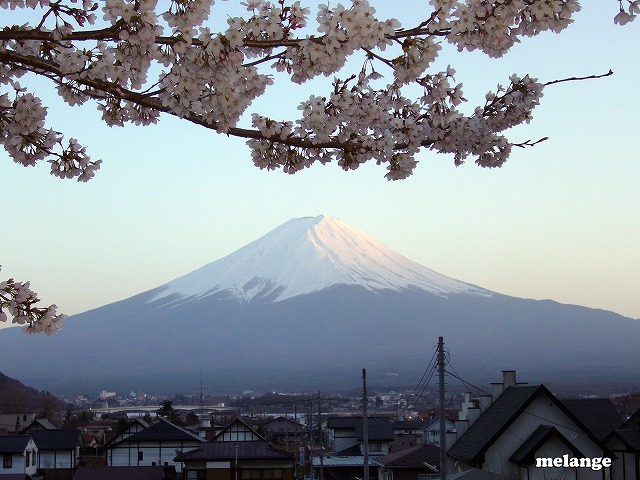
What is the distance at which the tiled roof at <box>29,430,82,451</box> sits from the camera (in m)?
35.5

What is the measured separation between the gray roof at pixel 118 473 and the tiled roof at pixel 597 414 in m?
13.1

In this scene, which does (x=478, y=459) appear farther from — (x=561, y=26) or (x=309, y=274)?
(x=309, y=274)

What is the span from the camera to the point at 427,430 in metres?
43.0

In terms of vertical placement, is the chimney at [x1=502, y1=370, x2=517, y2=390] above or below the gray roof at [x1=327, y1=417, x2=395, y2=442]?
above

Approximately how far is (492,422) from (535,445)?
1510 millimetres

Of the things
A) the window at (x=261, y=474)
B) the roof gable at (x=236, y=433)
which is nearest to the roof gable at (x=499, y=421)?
the window at (x=261, y=474)

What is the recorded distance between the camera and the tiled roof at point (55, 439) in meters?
35.5

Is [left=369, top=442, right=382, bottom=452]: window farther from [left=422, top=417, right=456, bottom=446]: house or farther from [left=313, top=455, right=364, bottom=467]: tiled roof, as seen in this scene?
[left=422, top=417, right=456, bottom=446]: house

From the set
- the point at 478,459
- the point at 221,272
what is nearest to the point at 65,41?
the point at 478,459

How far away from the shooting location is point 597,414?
2083 centimetres

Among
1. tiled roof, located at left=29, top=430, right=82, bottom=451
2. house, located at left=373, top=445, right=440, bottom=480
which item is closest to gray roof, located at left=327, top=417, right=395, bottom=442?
house, located at left=373, top=445, right=440, bottom=480

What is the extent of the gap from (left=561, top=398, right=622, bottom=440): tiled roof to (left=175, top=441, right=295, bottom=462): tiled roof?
29.1 ft

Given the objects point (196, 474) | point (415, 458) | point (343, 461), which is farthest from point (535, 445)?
point (343, 461)

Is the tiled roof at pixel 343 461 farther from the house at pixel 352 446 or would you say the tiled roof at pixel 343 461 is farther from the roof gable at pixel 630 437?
the roof gable at pixel 630 437
